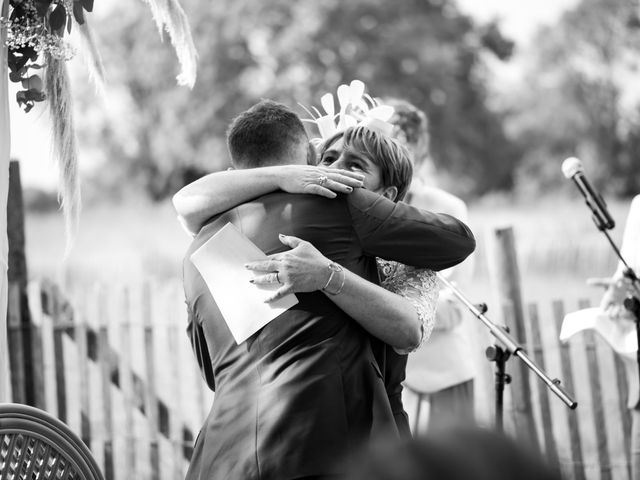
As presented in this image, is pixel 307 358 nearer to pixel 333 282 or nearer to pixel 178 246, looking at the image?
pixel 333 282

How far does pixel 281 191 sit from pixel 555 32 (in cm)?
4455

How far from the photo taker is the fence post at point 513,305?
5254mm

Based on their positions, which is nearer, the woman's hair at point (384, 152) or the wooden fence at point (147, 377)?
the woman's hair at point (384, 152)

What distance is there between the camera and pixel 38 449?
2365 millimetres

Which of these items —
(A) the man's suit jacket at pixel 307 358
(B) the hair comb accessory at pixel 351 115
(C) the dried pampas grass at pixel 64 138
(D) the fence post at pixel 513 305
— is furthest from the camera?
(D) the fence post at pixel 513 305

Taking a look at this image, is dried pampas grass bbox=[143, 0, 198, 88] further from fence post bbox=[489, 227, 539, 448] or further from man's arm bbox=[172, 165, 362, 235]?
fence post bbox=[489, 227, 539, 448]

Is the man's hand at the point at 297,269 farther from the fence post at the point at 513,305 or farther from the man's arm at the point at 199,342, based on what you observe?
the fence post at the point at 513,305

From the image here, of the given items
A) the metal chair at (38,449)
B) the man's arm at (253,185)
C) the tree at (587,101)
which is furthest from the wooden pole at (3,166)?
the tree at (587,101)

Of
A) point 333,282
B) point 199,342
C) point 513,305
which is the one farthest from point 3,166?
point 513,305

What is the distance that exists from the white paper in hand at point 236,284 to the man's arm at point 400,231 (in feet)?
0.84

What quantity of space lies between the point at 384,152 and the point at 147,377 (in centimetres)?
348

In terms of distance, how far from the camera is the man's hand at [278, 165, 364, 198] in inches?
87.2

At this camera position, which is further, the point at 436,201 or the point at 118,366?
the point at 118,366

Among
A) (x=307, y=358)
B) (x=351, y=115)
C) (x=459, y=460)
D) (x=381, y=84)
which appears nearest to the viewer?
(x=459, y=460)
